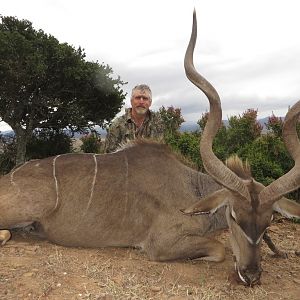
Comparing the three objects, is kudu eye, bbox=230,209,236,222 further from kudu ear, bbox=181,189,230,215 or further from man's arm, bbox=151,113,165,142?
man's arm, bbox=151,113,165,142

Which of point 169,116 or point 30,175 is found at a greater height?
point 169,116

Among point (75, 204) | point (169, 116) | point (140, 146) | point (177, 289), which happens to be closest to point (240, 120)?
point (169, 116)

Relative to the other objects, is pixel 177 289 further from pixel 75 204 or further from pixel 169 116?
pixel 169 116

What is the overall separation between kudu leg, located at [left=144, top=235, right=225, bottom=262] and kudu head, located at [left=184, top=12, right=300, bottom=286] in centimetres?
44

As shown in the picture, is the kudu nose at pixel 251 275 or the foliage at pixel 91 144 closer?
the kudu nose at pixel 251 275

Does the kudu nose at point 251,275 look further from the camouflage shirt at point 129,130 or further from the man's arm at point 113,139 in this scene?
the man's arm at point 113,139

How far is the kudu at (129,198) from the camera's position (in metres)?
3.98

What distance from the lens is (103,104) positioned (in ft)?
40.2

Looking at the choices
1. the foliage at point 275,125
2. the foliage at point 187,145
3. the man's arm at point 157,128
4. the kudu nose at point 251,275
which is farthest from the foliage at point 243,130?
the kudu nose at point 251,275

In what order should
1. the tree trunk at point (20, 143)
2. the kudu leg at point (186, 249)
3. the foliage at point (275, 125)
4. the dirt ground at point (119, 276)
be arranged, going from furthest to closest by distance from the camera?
the tree trunk at point (20, 143)
the foliage at point (275, 125)
the kudu leg at point (186, 249)
the dirt ground at point (119, 276)

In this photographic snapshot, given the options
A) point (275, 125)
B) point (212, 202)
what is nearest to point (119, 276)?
point (212, 202)

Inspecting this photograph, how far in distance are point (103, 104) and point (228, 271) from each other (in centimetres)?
897

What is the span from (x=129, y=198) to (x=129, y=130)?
1.94 meters

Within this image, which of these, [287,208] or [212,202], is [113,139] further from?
[287,208]
